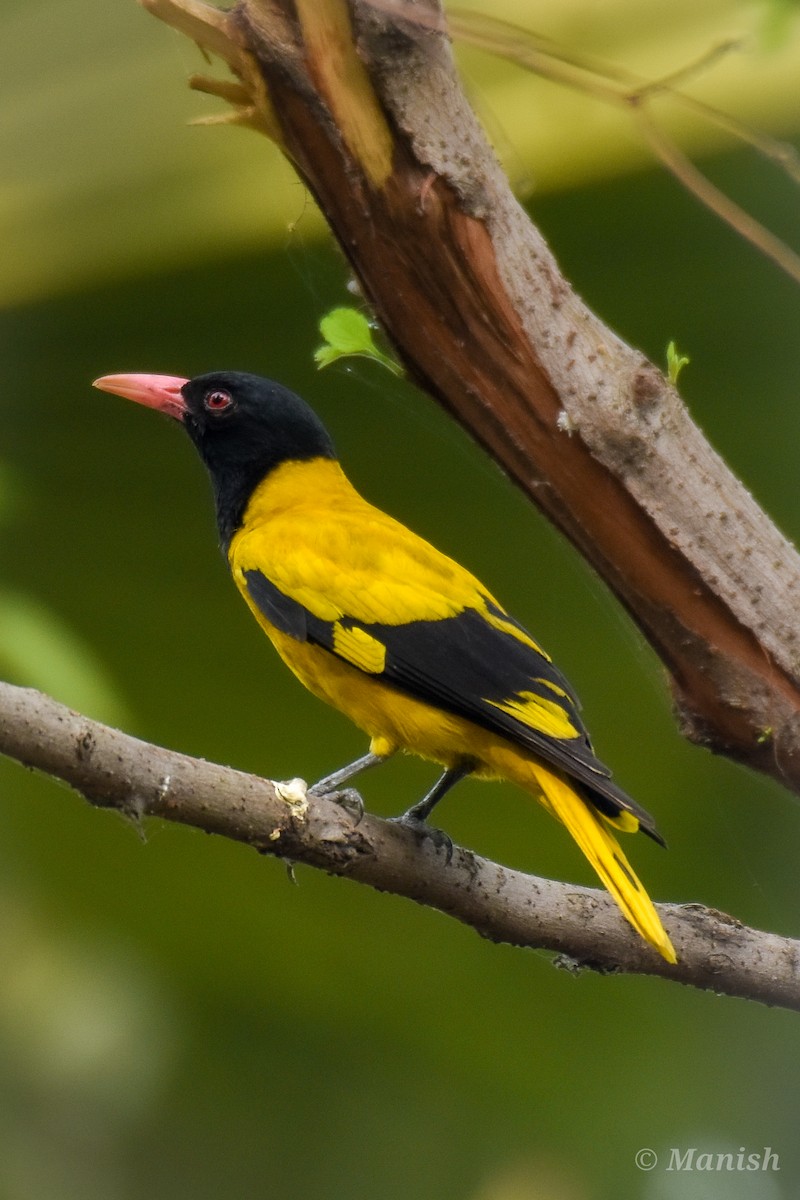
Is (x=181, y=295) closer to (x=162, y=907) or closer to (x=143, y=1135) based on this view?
(x=162, y=907)

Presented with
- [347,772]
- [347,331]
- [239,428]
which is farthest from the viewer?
[239,428]

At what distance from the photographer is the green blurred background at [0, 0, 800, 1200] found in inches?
41.8

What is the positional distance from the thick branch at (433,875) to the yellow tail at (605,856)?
9 cm

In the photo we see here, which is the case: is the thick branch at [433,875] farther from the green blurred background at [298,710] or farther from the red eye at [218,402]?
the red eye at [218,402]

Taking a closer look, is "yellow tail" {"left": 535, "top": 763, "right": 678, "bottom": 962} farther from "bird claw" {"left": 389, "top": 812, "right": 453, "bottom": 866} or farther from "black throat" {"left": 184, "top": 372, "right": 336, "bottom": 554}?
"black throat" {"left": 184, "top": 372, "right": 336, "bottom": 554}

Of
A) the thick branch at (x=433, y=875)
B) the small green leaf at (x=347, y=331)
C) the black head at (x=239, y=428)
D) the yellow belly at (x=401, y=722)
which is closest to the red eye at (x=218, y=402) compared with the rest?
the black head at (x=239, y=428)

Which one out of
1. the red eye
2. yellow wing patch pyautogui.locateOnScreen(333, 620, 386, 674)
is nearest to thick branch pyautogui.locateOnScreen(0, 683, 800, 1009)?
yellow wing patch pyautogui.locateOnScreen(333, 620, 386, 674)

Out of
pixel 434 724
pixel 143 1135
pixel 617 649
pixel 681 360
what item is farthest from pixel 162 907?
pixel 681 360

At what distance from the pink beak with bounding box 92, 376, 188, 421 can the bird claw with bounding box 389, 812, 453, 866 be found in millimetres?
420

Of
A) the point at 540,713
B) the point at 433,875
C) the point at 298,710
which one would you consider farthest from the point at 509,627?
the point at 298,710

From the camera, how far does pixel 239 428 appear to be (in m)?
1.16

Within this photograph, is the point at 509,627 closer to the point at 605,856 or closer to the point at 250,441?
the point at 605,856

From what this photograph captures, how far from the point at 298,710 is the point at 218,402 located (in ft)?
1.10

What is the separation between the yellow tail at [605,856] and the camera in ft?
2.57
